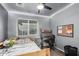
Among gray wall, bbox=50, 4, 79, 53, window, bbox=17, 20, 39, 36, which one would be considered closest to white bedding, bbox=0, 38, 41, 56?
window, bbox=17, 20, 39, 36

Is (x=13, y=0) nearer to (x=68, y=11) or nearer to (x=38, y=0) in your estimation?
(x=38, y=0)

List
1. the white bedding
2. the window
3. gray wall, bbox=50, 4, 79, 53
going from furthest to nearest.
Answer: gray wall, bbox=50, 4, 79, 53 < the window < the white bedding

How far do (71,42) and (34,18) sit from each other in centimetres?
103

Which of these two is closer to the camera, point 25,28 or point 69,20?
point 25,28

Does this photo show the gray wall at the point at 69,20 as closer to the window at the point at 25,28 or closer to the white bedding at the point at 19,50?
the window at the point at 25,28

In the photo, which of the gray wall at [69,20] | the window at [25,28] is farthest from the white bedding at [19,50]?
the gray wall at [69,20]

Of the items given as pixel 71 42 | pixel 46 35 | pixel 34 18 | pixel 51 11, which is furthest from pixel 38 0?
pixel 46 35

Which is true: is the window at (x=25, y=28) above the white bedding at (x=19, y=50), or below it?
above

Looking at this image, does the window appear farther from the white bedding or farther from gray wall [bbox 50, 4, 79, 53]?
gray wall [bbox 50, 4, 79, 53]

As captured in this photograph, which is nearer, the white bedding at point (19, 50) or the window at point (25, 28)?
the white bedding at point (19, 50)

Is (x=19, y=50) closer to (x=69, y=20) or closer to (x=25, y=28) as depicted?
(x=25, y=28)

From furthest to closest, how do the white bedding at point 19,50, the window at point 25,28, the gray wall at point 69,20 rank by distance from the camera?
the gray wall at point 69,20
the window at point 25,28
the white bedding at point 19,50

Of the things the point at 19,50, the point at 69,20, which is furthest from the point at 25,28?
the point at 69,20

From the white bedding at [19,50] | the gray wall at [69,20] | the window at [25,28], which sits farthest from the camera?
the gray wall at [69,20]
